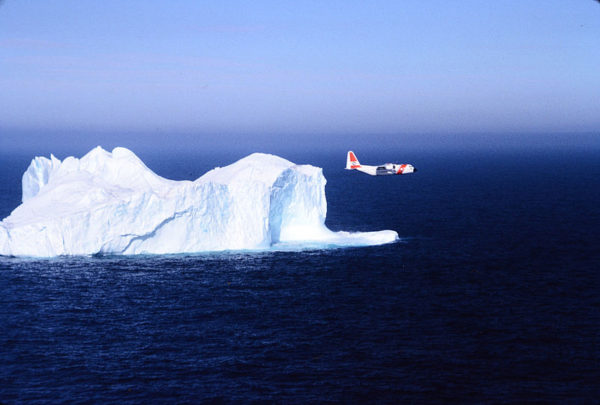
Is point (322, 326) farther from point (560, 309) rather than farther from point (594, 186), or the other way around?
point (594, 186)

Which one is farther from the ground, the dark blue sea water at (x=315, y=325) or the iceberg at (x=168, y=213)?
the iceberg at (x=168, y=213)

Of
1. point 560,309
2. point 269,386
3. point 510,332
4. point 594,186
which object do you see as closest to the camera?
Answer: point 269,386

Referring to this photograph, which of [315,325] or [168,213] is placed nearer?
[315,325]

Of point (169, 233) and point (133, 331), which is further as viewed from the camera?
point (169, 233)

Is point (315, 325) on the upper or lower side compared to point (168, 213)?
lower

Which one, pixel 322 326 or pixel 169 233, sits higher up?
pixel 169 233

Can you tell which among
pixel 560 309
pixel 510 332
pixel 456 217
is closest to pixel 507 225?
pixel 456 217
